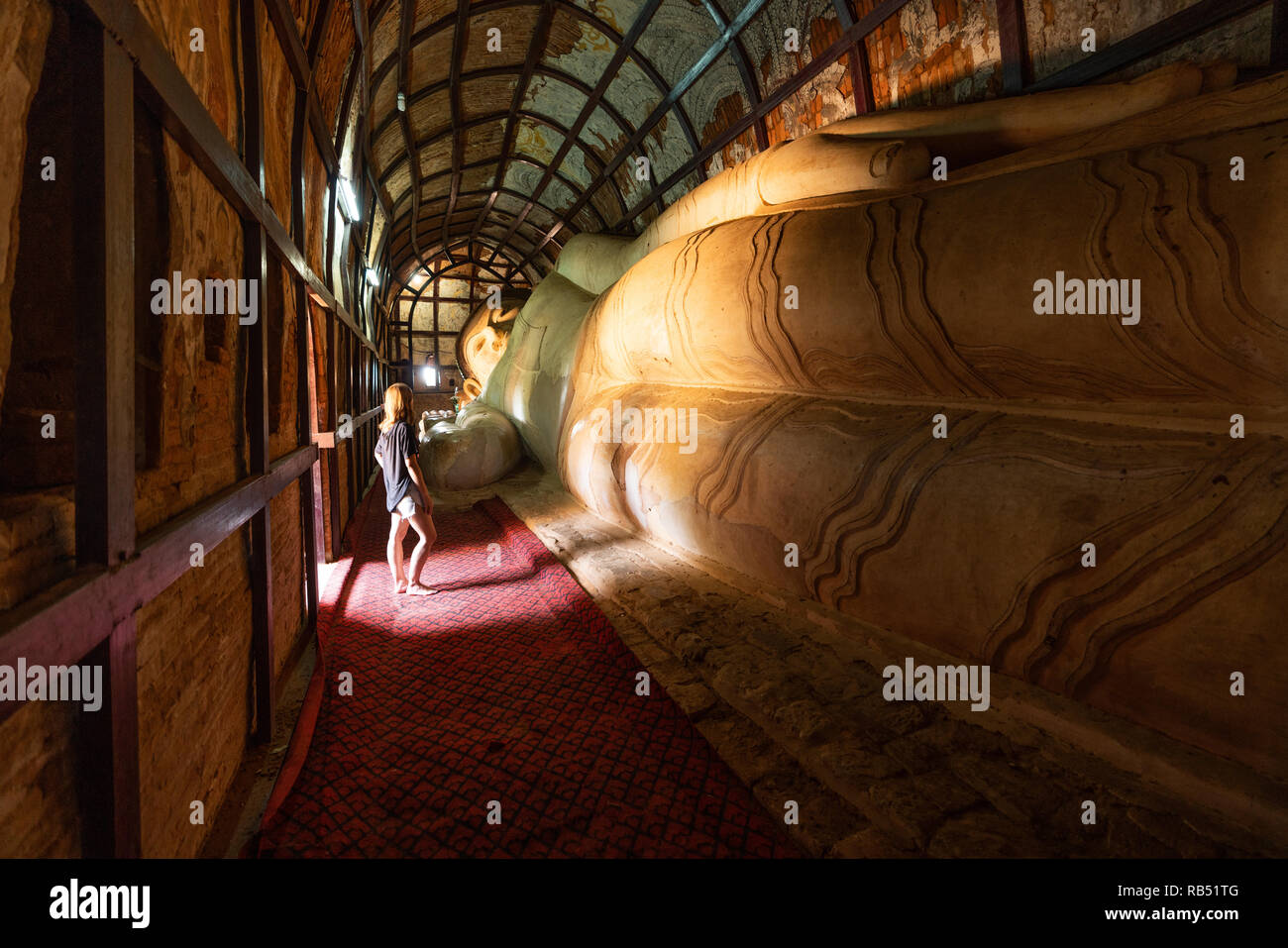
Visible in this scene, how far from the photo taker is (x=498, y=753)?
1939 mm

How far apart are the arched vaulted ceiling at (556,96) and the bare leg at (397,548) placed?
3636 mm

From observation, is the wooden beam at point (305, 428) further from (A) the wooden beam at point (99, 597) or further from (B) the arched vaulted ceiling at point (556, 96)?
(B) the arched vaulted ceiling at point (556, 96)

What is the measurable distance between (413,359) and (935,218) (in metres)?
15.9

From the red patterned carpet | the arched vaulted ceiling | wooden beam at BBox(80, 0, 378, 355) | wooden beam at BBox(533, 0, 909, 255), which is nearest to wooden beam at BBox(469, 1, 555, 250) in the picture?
the arched vaulted ceiling

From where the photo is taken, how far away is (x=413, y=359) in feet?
52.4

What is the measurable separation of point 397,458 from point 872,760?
295 centimetres

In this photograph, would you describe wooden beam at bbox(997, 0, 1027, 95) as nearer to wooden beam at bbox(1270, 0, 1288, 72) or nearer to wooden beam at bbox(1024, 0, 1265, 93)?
wooden beam at bbox(1024, 0, 1265, 93)

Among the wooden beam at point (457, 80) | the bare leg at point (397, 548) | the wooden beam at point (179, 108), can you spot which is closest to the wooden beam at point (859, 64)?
the wooden beam at point (457, 80)

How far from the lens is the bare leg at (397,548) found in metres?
3.49

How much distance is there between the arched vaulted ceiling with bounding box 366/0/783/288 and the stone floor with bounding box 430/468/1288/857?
4.60 meters

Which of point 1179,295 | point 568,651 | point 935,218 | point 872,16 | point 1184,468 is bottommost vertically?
point 568,651

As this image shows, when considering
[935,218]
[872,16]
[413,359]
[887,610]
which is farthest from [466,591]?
[413,359]

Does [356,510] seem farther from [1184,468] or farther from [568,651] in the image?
[1184,468]

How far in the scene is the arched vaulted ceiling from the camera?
198 inches
